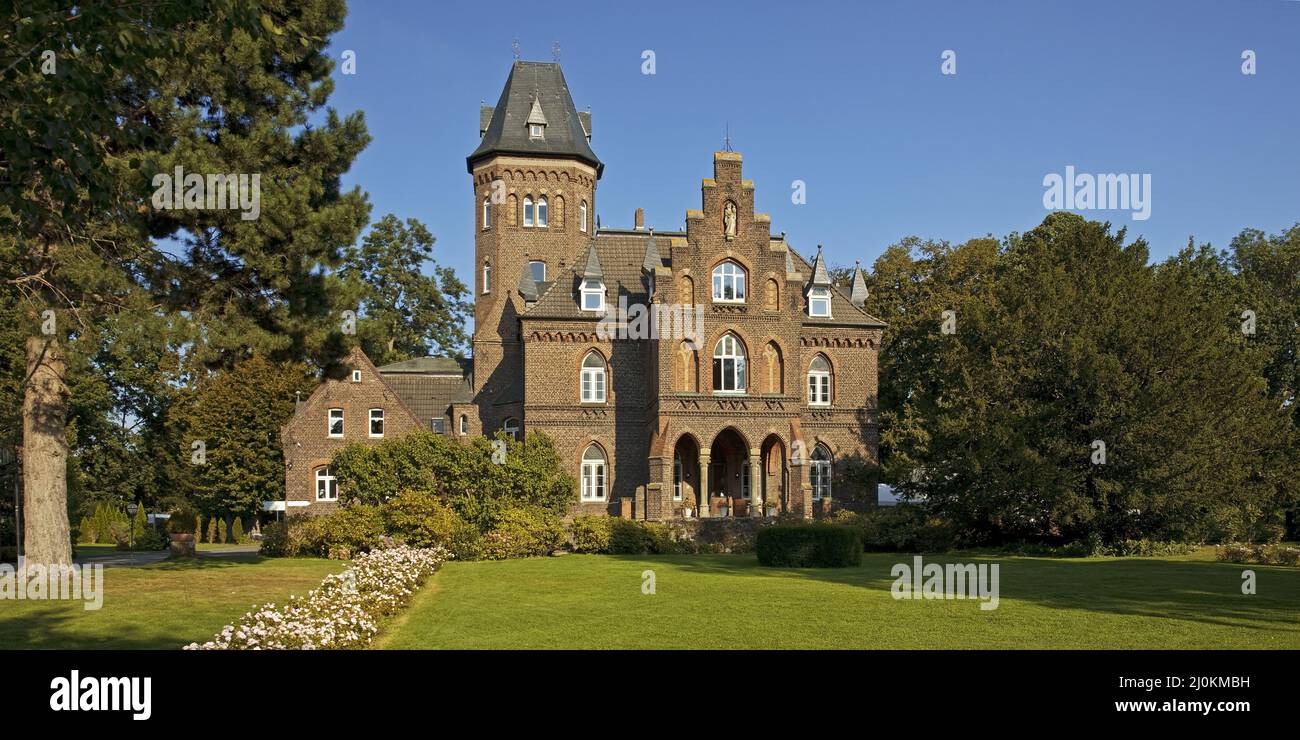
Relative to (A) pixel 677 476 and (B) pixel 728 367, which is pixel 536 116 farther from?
(A) pixel 677 476

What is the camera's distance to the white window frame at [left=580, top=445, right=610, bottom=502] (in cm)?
4328

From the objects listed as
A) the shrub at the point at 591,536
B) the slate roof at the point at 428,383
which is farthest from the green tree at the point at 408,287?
the shrub at the point at 591,536

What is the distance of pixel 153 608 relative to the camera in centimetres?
1734

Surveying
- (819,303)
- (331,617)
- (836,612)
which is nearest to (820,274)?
(819,303)

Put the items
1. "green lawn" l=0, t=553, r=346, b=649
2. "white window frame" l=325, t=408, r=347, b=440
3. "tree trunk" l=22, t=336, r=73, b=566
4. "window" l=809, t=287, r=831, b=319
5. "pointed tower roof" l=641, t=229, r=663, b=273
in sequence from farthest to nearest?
1. "white window frame" l=325, t=408, r=347, b=440
2. "window" l=809, t=287, r=831, b=319
3. "pointed tower roof" l=641, t=229, r=663, b=273
4. "tree trunk" l=22, t=336, r=73, b=566
5. "green lawn" l=0, t=553, r=346, b=649

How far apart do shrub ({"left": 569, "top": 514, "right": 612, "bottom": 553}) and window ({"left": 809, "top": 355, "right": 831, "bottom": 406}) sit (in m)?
14.0

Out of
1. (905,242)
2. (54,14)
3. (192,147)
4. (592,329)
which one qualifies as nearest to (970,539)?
(592,329)

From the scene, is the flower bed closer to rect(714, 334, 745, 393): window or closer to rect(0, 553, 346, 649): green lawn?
rect(0, 553, 346, 649): green lawn

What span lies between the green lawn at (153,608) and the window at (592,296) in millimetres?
19728

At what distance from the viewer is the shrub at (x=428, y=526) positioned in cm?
3038

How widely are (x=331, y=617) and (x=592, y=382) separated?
30026 millimetres

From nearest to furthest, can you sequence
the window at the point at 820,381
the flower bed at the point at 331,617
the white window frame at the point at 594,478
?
the flower bed at the point at 331,617 < the white window frame at the point at 594,478 < the window at the point at 820,381

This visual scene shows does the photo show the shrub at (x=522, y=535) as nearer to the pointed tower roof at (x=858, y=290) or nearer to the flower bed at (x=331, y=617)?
the flower bed at (x=331, y=617)

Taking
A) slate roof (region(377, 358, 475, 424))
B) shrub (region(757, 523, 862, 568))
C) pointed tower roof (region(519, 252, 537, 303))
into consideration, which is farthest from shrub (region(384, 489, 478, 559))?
slate roof (region(377, 358, 475, 424))
